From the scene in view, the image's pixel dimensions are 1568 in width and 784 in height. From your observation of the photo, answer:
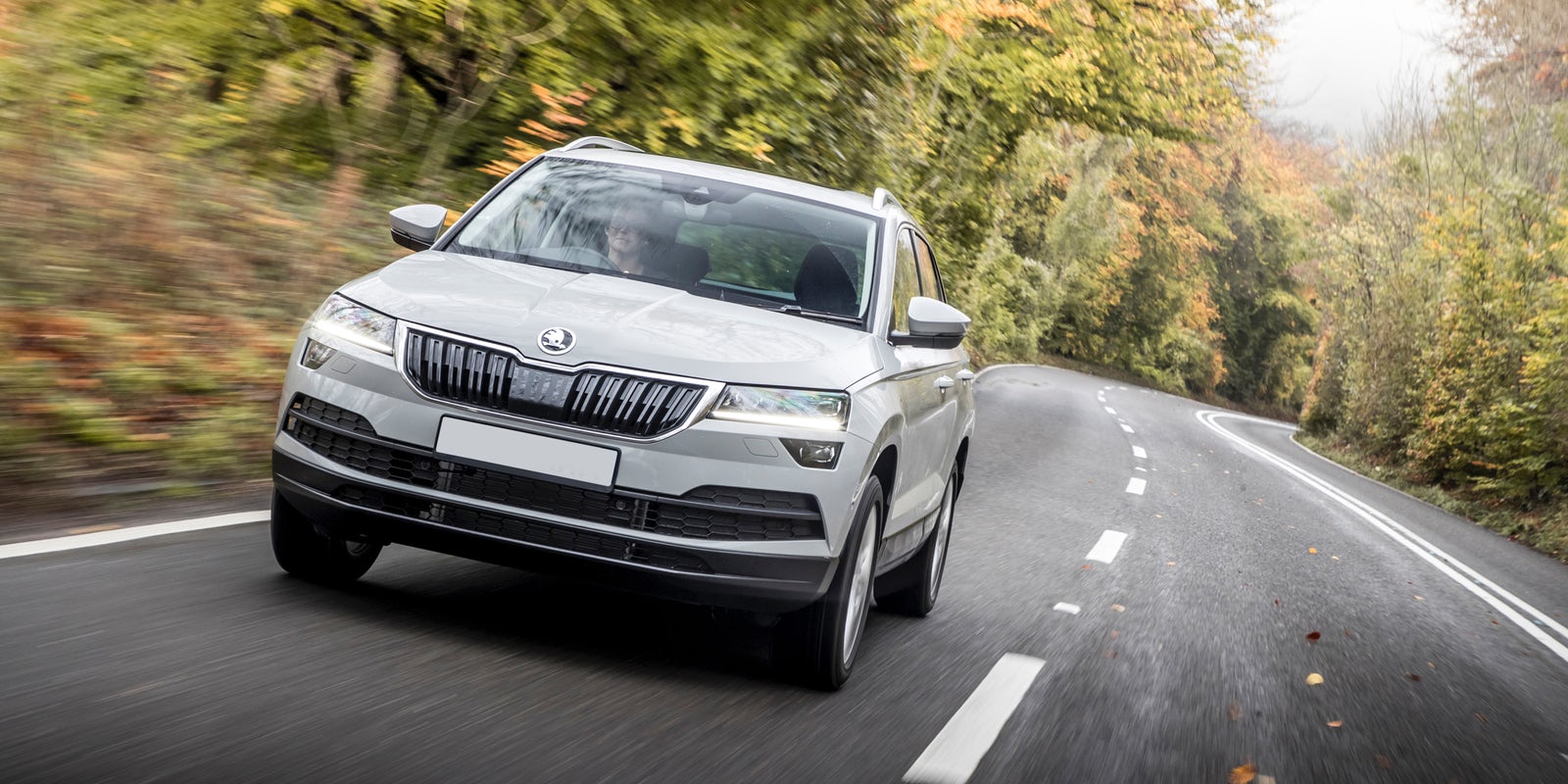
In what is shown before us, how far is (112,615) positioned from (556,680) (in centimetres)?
132

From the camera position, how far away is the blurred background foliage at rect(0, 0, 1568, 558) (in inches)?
281

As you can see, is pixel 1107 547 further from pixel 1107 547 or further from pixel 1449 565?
pixel 1449 565

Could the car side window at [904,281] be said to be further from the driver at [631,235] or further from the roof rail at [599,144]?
the roof rail at [599,144]

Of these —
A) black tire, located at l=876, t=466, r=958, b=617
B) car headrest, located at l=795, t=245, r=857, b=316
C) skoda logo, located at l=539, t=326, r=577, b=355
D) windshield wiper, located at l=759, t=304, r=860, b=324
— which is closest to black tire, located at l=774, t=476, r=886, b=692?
windshield wiper, located at l=759, t=304, r=860, b=324

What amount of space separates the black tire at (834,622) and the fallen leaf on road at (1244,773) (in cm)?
129

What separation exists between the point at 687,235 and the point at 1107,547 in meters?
5.51

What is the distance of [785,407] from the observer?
4.19 meters

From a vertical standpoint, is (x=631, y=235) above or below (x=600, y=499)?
above

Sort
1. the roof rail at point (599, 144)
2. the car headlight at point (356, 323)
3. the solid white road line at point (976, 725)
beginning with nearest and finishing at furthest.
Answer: the solid white road line at point (976, 725) → the car headlight at point (356, 323) → the roof rail at point (599, 144)

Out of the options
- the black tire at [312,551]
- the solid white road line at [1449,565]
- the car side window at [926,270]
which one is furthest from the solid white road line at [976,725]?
the solid white road line at [1449,565]

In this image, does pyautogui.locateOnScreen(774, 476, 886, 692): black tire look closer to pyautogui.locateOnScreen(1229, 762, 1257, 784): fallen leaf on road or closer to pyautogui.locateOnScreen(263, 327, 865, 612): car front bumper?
pyautogui.locateOnScreen(263, 327, 865, 612): car front bumper

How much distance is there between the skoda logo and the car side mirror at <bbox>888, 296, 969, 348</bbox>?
4.61 ft

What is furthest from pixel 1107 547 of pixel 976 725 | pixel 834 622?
pixel 834 622

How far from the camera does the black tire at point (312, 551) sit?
466 centimetres
